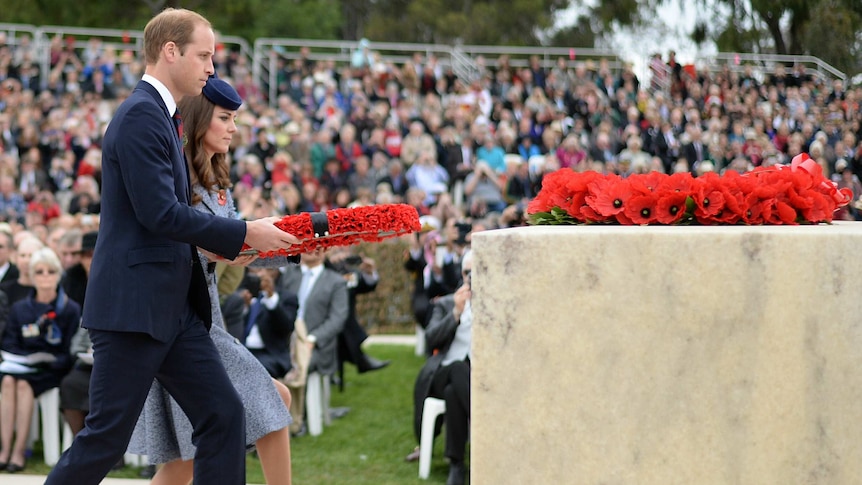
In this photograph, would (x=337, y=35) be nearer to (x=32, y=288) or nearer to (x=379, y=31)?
(x=379, y=31)

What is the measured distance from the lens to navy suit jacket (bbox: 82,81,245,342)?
336 centimetres

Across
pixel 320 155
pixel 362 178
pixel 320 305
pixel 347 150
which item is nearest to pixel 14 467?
pixel 320 305

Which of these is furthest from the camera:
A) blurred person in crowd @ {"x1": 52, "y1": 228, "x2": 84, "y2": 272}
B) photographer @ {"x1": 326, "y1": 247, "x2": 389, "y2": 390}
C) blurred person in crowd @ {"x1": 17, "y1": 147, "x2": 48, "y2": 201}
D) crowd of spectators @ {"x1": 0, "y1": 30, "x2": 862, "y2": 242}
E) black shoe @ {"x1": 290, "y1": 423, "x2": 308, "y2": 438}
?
blurred person in crowd @ {"x1": 17, "y1": 147, "x2": 48, "y2": 201}

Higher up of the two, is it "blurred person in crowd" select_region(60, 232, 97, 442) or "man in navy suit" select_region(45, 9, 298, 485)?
"man in navy suit" select_region(45, 9, 298, 485)

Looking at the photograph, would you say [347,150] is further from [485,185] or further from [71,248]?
[71,248]

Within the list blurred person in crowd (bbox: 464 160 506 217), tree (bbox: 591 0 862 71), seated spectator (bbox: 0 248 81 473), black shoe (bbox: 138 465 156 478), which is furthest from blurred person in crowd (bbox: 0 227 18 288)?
blurred person in crowd (bbox: 464 160 506 217)

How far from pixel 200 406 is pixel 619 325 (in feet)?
4.71

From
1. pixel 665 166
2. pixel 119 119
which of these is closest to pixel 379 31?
pixel 665 166

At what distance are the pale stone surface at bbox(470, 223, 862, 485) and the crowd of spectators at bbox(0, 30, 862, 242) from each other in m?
5.07

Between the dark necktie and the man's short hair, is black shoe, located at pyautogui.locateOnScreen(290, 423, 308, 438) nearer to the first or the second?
the dark necktie

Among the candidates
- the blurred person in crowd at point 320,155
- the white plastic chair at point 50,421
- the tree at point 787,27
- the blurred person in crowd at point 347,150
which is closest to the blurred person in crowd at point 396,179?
the blurred person in crowd at point 347,150

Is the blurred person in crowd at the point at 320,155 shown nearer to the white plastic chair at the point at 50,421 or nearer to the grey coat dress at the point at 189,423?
the white plastic chair at the point at 50,421

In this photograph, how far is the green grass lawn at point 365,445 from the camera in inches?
254

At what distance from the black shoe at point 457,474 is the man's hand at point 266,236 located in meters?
3.06
